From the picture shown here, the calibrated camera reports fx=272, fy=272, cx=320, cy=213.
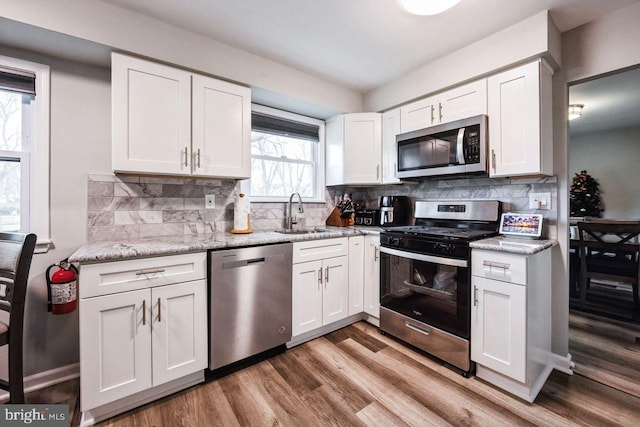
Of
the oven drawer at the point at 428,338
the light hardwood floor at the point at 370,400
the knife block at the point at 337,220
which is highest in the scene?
the knife block at the point at 337,220

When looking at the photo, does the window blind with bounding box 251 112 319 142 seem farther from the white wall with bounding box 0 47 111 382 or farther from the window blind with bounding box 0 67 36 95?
the window blind with bounding box 0 67 36 95

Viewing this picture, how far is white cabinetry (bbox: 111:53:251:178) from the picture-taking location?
1.73 m

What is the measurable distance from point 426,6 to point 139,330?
2446mm

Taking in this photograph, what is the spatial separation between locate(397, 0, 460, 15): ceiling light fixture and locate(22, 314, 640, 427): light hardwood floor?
7.49 ft

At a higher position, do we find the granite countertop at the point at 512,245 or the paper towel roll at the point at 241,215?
the paper towel roll at the point at 241,215

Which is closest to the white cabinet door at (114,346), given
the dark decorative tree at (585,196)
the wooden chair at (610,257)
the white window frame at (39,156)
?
the white window frame at (39,156)

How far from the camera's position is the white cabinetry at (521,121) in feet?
5.91

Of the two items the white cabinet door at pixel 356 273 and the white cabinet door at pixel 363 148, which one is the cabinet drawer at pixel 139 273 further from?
the white cabinet door at pixel 363 148

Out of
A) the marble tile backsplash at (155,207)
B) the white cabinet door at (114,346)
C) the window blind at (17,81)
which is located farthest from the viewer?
the marble tile backsplash at (155,207)

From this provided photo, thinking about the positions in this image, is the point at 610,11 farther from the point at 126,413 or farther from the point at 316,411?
the point at 126,413

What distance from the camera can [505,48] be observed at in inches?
74.7

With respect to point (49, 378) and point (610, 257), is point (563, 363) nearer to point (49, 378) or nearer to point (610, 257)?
point (610, 257)

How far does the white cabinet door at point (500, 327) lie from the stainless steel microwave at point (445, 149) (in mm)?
881

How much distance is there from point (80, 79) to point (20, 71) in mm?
282
